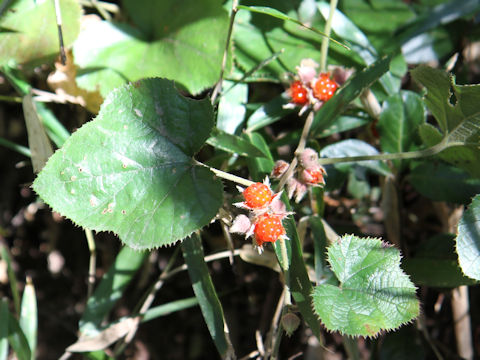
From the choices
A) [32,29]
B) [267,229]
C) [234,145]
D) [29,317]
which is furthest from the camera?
[29,317]

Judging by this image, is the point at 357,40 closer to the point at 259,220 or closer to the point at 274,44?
the point at 274,44

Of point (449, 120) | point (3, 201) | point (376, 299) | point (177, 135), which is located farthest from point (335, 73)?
point (3, 201)

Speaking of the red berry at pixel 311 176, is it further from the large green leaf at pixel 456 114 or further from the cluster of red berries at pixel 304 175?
the large green leaf at pixel 456 114

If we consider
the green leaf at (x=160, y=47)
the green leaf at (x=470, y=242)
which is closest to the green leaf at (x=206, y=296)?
the green leaf at (x=160, y=47)

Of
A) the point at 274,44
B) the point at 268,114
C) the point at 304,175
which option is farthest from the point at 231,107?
the point at 304,175

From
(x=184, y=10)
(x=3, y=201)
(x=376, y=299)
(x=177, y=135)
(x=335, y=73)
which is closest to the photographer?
(x=376, y=299)

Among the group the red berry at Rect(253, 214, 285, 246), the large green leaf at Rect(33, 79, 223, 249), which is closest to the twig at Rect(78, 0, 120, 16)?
the large green leaf at Rect(33, 79, 223, 249)

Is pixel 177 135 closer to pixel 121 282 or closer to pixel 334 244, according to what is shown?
pixel 334 244
